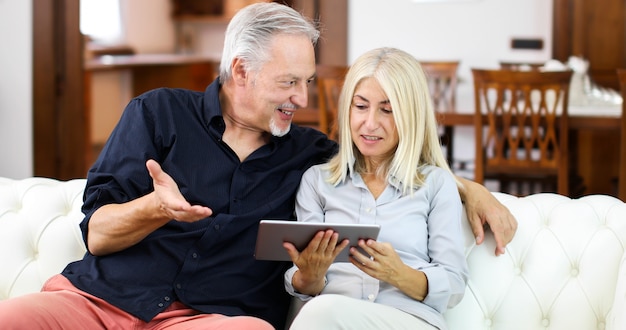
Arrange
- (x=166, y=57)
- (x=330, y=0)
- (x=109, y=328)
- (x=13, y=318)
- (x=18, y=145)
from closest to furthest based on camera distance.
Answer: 1. (x=13, y=318)
2. (x=109, y=328)
3. (x=18, y=145)
4. (x=330, y=0)
5. (x=166, y=57)

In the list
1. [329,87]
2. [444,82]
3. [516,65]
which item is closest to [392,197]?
[329,87]

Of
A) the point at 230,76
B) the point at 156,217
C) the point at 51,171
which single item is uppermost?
the point at 230,76

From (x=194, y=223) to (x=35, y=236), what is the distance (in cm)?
57

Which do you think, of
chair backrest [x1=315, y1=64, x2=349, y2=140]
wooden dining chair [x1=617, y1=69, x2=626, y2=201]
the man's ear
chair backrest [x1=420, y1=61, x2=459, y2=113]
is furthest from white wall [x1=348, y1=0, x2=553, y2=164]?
the man's ear

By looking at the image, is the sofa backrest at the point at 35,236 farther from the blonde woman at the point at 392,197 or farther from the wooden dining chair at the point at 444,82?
the wooden dining chair at the point at 444,82

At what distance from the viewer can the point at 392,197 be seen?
7.32 ft

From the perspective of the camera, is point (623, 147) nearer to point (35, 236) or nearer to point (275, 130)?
point (275, 130)

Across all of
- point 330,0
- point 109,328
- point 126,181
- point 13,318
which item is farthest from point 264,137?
point 330,0

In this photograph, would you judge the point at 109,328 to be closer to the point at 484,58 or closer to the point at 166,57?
the point at 484,58

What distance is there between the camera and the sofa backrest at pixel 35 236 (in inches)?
98.4

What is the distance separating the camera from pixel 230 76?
7.98ft

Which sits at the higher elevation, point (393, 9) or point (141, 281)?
point (393, 9)

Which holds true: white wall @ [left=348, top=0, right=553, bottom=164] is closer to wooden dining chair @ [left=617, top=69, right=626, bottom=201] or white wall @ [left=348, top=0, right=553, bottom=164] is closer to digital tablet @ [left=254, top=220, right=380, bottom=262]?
wooden dining chair @ [left=617, top=69, right=626, bottom=201]

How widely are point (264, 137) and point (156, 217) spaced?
471mm
